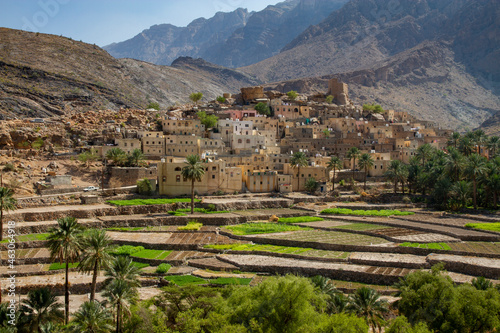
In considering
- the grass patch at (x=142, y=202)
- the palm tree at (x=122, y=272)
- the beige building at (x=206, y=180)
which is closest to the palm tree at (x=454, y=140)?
the beige building at (x=206, y=180)

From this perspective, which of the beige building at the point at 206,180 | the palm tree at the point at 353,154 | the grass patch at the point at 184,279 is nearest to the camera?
the grass patch at the point at 184,279

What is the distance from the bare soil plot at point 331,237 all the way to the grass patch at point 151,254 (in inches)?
365

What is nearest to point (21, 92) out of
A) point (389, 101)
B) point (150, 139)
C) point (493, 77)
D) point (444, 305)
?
point (150, 139)

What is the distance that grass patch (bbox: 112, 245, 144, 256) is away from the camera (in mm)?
39750

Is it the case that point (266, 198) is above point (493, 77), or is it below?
below

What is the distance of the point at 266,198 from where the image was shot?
2349 inches

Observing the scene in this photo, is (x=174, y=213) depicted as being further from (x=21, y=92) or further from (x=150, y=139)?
(x=21, y=92)

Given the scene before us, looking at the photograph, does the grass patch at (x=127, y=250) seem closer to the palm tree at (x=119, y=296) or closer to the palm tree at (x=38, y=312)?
the palm tree at (x=38, y=312)

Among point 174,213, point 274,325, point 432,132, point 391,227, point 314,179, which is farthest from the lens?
point 432,132

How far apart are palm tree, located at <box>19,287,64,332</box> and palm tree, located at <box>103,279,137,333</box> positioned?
8.68 ft

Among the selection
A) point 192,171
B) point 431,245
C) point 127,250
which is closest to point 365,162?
point 192,171

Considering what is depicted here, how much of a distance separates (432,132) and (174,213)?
52.7 metres

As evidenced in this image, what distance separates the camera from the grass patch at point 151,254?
38.9m

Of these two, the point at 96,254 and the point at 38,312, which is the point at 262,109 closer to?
the point at 96,254
